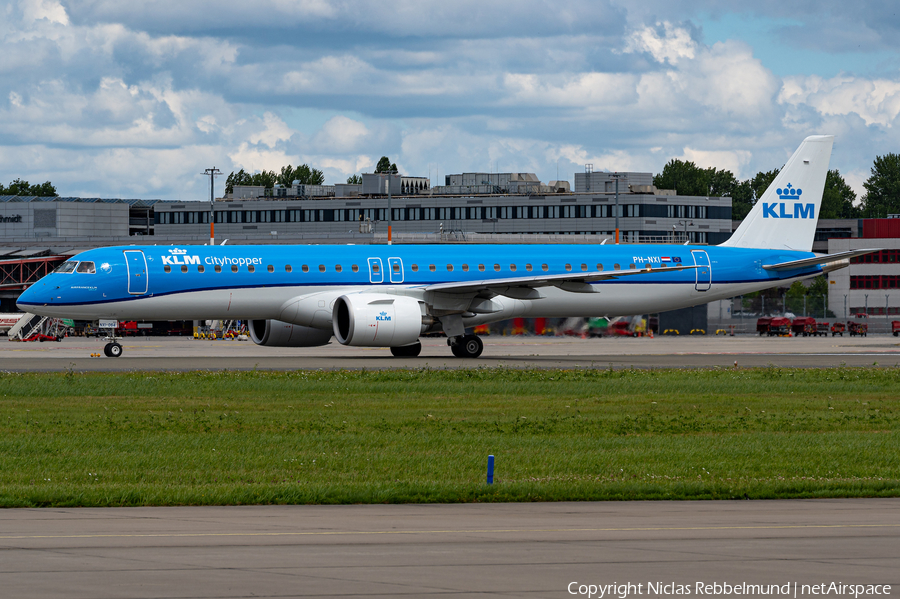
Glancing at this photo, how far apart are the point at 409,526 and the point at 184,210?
163894 millimetres

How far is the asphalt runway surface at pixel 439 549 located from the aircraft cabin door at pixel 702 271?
36.6 m

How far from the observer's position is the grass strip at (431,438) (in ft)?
52.1

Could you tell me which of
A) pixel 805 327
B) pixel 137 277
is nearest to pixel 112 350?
pixel 137 277

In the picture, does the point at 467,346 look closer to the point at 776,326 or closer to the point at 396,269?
the point at 396,269

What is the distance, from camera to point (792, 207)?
55125 millimetres

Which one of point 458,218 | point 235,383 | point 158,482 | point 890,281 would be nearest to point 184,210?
Result: point 458,218

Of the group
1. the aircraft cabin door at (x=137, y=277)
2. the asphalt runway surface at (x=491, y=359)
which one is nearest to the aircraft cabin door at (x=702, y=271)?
the asphalt runway surface at (x=491, y=359)

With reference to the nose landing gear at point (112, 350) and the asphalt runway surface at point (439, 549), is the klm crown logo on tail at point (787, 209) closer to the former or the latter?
the nose landing gear at point (112, 350)

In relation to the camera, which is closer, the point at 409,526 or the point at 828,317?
the point at 409,526

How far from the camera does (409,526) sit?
42.7ft

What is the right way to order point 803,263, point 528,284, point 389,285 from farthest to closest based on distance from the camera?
point 803,263
point 389,285
point 528,284

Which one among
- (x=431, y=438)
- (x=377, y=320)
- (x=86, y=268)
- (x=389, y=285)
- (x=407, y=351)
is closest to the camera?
(x=431, y=438)

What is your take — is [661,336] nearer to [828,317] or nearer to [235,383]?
[828,317]

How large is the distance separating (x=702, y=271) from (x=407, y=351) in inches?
544
